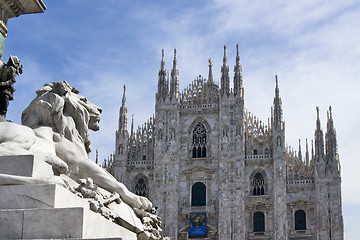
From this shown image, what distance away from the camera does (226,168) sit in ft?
116

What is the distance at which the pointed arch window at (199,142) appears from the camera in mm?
36875

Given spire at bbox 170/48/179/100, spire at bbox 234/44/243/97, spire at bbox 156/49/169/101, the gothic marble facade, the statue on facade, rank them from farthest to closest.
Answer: spire at bbox 156/49/169/101 → spire at bbox 170/48/179/100 → spire at bbox 234/44/243/97 → the gothic marble facade → the statue on facade

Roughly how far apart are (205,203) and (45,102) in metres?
31.3

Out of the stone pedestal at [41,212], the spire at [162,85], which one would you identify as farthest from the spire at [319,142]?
the stone pedestal at [41,212]

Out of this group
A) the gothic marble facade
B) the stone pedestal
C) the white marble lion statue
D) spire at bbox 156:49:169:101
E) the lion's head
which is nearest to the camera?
the stone pedestal

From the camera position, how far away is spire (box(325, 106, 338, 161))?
35094 millimetres

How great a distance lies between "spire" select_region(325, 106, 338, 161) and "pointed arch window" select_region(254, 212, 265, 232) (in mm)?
5613

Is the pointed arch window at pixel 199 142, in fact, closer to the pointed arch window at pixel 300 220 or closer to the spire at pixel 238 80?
the spire at pixel 238 80

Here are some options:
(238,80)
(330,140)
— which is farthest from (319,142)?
(238,80)

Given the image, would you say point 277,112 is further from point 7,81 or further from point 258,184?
point 7,81

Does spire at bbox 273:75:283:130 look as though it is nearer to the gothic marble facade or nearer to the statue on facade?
the gothic marble facade

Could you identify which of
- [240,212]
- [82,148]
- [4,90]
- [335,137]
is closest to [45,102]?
[82,148]

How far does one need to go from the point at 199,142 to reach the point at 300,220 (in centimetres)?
819

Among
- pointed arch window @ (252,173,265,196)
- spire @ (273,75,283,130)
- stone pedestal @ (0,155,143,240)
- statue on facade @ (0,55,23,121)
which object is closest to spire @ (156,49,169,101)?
spire @ (273,75,283,130)
